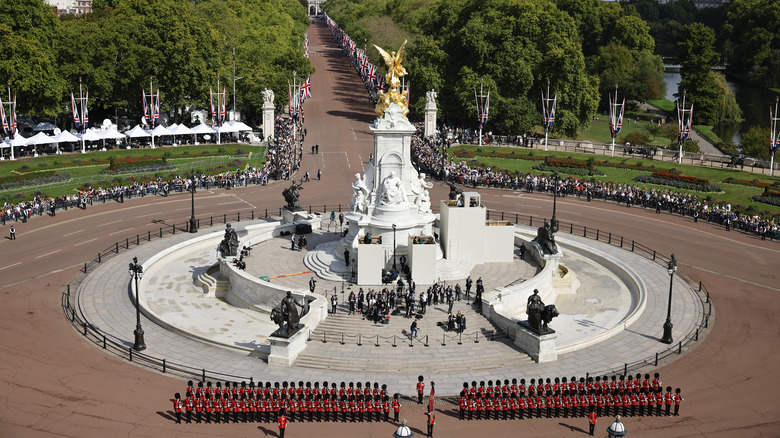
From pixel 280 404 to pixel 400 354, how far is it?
803 centimetres

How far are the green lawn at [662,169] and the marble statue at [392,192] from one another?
3520cm

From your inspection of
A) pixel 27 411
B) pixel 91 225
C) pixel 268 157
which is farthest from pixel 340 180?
pixel 27 411

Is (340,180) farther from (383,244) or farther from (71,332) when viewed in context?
(71,332)

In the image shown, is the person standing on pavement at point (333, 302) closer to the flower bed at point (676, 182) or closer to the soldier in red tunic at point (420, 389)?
the soldier in red tunic at point (420, 389)

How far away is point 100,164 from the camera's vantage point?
254 ft

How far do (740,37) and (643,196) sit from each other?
10871 cm

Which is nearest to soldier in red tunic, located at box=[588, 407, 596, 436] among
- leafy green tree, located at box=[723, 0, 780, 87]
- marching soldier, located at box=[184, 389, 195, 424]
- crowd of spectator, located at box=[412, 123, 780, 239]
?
marching soldier, located at box=[184, 389, 195, 424]

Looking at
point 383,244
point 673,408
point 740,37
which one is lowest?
point 673,408

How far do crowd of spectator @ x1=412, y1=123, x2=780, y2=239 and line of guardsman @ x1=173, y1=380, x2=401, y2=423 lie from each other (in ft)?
104

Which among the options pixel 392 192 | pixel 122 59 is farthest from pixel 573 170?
pixel 122 59

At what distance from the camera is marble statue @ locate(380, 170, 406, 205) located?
150 ft

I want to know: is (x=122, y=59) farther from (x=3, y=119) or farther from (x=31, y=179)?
(x=31, y=179)

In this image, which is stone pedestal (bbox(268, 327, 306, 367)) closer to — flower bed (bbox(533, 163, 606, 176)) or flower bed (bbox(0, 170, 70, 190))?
flower bed (bbox(0, 170, 70, 190))

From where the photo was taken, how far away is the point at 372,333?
37531 millimetres
